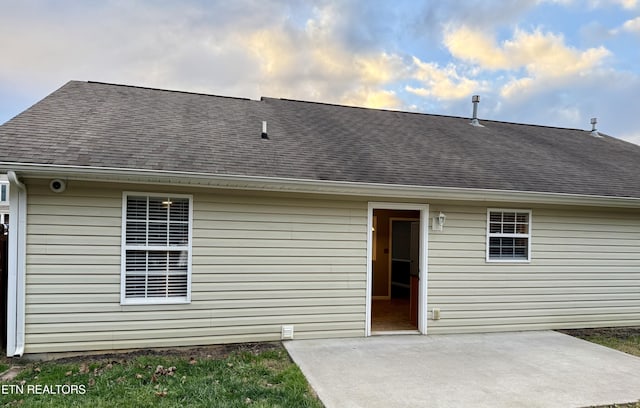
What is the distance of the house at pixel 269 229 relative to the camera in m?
4.87

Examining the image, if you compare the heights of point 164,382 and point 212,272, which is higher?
point 212,272

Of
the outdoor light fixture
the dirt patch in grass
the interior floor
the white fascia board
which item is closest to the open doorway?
the interior floor

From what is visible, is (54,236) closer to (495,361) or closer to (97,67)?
(495,361)

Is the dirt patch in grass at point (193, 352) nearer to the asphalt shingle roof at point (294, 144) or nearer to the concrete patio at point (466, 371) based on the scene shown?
the concrete patio at point (466, 371)

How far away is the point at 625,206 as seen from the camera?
22.4ft

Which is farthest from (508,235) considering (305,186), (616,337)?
(305,186)

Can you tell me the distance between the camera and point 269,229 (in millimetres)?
5625

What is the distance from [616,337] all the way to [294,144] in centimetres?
634

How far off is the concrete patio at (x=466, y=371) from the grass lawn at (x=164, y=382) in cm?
36

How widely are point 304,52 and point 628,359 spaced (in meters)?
10.9

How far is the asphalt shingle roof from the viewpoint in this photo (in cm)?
523

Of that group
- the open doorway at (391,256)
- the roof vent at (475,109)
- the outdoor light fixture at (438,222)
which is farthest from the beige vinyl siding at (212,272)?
the roof vent at (475,109)

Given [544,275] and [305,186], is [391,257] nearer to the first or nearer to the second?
[544,275]

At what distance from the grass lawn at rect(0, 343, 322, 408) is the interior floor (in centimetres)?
238
